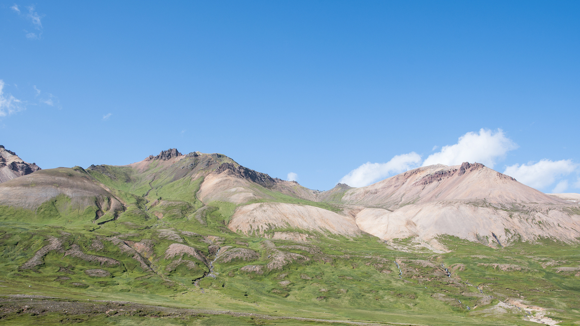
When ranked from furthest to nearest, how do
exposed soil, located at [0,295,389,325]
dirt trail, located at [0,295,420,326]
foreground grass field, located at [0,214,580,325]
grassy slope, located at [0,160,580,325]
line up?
grassy slope, located at [0,160,580,325]
foreground grass field, located at [0,214,580,325]
dirt trail, located at [0,295,420,326]
exposed soil, located at [0,295,389,325]

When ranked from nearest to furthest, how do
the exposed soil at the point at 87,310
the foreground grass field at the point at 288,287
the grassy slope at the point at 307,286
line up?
the exposed soil at the point at 87,310 → the foreground grass field at the point at 288,287 → the grassy slope at the point at 307,286

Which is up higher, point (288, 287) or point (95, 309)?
point (95, 309)

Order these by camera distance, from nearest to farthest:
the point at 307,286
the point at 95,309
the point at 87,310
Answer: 1. the point at 87,310
2. the point at 95,309
3. the point at 307,286

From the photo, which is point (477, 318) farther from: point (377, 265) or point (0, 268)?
point (0, 268)

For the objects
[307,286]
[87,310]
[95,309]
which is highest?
[87,310]

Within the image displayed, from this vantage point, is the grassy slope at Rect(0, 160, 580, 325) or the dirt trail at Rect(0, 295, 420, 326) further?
the grassy slope at Rect(0, 160, 580, 325)

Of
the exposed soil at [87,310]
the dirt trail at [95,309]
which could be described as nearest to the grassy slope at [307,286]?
the exposed soil at [87,310]

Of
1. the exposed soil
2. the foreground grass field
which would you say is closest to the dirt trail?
the exposed soil

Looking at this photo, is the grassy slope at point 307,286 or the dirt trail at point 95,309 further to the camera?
the grassy slope at point 307,286

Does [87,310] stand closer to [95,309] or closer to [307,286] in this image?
[95,309]

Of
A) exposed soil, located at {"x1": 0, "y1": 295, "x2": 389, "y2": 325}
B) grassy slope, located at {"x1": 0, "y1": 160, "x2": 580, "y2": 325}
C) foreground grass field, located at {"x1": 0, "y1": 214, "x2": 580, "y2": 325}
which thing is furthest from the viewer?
grassy slope, located at {"x1": 0, "y1": 160, "x2": 580, "y2": 325}

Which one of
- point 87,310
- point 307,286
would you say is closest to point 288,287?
point 307,286

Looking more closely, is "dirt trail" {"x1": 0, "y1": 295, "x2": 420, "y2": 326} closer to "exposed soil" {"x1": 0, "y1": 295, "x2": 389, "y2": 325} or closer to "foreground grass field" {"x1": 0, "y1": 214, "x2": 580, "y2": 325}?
"exposed soil" {"x1": 0, "y1": 295, "x2": 389, "y2": 325}

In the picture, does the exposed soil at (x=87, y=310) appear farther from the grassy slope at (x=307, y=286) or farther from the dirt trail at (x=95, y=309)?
the grassy slope at (x=307, y=286)
